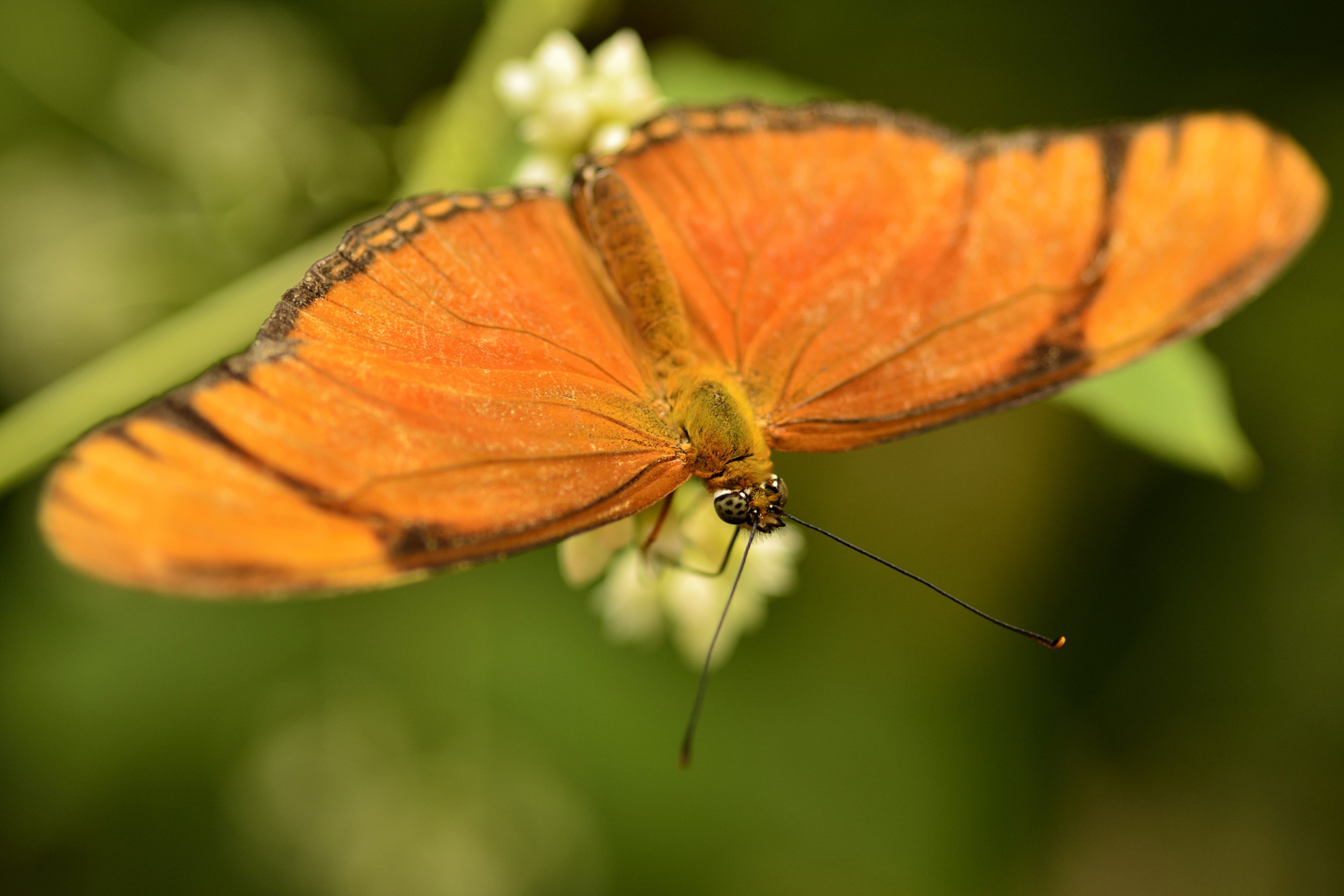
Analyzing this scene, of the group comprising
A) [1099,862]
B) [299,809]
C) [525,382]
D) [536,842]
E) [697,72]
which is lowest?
[1099,862]

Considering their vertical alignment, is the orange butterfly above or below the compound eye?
above

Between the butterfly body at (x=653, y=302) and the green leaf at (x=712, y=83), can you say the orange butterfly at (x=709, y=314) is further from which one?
the green leaf at (x=712, y=83)

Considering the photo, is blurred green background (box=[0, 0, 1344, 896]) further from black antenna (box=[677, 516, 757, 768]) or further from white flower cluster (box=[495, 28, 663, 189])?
white flower cluster (box=[495, 28, 663, 189])

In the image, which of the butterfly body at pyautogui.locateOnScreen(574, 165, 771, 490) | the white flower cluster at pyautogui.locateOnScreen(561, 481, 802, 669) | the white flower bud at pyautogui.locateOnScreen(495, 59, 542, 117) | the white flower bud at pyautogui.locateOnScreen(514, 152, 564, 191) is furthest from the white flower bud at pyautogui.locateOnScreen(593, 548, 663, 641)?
the white flower bud at pyautogui.locateOnScreen(495, 59, 542, 117)

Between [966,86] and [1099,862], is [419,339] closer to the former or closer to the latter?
[966,86]

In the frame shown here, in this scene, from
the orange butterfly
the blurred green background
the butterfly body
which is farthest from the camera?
the blurred green background

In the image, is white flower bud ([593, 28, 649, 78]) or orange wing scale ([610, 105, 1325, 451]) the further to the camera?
white flower bud ([593, 28, 649, 78])

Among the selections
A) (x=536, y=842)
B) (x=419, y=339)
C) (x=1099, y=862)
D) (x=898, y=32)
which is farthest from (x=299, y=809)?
(x=898, y=32)

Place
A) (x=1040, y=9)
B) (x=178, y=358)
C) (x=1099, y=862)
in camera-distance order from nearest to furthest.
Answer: (x=178, y=358) < (x=1040, y=9) < (x=1099, y=862)
